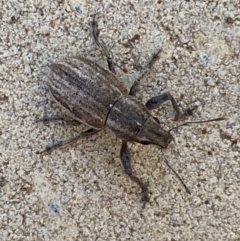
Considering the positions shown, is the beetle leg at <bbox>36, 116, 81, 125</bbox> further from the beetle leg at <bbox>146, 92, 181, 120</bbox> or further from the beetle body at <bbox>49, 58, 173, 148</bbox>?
the beetle leg at <bbox>146, 92, 181, 120</bbox>

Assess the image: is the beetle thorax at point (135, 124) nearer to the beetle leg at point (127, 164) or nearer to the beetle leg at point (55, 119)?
the beetle leg at point (127, 164)

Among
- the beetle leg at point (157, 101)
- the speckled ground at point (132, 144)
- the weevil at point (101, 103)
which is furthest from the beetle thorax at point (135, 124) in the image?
the speckled ground at point (132, 144)

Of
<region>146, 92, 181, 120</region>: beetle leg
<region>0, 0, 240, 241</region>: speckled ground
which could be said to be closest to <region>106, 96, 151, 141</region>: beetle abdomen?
<region>146, 92, 181, 120</region>: beetle leg

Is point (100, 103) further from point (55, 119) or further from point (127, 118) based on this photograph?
point (55, 119)

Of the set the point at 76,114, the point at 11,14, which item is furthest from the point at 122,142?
the point at 11,14

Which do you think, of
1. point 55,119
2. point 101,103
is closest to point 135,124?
point 101,103

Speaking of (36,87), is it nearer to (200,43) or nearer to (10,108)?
(10,108)
